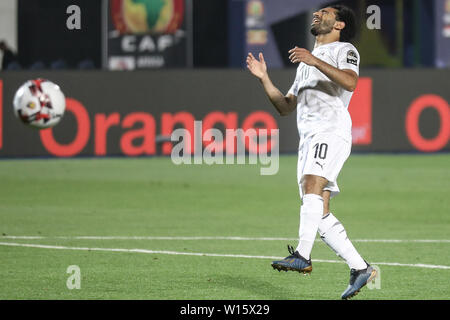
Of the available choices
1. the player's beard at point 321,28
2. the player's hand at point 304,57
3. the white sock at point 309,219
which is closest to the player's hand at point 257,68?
the player's beard at point 321,28

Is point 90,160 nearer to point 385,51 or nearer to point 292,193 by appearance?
point 292,193

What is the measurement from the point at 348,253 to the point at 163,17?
23579mm

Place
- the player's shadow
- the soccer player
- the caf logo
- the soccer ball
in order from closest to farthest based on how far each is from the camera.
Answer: the soccer player < the player's shadow < the soccer ball < the caf logo

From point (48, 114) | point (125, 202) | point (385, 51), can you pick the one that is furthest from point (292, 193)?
point (385, 51)

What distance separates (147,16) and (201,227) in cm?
1915

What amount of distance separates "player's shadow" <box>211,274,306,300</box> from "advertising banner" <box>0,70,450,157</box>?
13.0 meters

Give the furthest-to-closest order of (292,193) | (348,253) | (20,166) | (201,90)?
(201,90) → (20,166) → (292,193) → (348,253)

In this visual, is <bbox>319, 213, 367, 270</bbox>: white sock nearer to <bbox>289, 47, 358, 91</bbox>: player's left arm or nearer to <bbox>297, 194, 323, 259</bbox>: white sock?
<bbox>297, 194, 323, 259</bbox>: white sock

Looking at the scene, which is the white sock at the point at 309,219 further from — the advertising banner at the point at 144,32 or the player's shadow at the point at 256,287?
the advertising banner at the point at 144,32

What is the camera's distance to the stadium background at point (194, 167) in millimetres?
9574

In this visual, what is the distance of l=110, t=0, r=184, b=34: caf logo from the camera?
30969 mm

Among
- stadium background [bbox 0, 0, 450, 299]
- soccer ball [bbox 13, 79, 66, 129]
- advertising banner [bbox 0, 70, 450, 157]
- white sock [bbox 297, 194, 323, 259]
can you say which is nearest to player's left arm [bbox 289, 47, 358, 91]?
white sock [bbox 297, 194, 323, 259]

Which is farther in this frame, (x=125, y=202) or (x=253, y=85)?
(x=253, y=85)
